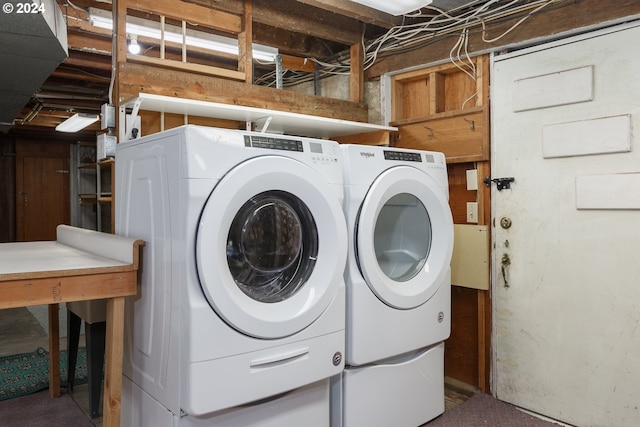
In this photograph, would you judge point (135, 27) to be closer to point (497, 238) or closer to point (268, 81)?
point (268, 81)

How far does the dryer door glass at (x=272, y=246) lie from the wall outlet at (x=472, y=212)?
1.26 m

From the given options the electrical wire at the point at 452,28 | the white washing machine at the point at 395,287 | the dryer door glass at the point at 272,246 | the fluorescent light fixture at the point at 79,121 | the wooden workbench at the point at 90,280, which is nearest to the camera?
the wooden workbench at the point at 90,280

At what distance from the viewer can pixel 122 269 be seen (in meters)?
1.71

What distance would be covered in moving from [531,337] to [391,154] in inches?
49.3

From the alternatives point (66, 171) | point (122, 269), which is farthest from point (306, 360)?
point (66, 171)

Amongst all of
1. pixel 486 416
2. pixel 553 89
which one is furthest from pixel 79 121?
pixel 486 416

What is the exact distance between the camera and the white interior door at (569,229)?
2.15 meters

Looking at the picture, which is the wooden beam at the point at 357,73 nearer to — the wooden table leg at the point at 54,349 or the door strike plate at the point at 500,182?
the door strike plate at the point at 500,182

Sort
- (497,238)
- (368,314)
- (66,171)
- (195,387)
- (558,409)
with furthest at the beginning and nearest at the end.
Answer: (66,171), (497,238), (558,409), (368,314), (195,387)

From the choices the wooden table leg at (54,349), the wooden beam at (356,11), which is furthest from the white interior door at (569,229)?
the wooden table leg at (54,349)

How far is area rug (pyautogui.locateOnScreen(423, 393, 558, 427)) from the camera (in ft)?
7.74

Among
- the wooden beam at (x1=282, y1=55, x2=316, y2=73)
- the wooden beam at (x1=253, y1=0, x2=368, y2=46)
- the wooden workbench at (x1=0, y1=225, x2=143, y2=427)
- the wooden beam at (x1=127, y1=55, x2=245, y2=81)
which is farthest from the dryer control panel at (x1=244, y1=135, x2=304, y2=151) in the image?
the wooden beam at (x1=282, y1=55, x2=316, y2=73)

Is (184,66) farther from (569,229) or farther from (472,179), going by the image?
(569,229)

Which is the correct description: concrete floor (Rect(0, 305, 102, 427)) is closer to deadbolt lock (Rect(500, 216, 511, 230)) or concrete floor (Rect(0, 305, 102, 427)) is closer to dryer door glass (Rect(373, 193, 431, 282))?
dryer door glass (Rect(373, 193, 431, 282))
